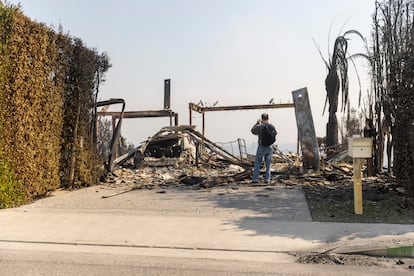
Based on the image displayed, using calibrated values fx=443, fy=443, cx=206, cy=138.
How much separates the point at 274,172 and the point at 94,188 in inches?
216

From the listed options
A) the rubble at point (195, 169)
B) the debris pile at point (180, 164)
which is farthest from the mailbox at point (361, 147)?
the debris pile at point (180, 164)

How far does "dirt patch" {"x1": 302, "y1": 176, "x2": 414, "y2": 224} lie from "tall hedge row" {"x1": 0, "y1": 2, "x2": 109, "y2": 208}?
18.9 ft

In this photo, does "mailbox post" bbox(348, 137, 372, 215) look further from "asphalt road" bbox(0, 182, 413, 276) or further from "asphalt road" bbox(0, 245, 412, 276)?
"asphalt road" bbox(0, 245, 412, 276)

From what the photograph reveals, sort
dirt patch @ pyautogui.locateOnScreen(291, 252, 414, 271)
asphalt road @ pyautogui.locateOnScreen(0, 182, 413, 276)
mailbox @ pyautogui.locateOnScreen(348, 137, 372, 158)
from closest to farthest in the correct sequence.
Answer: asphalt road @ pyautogui.locateOnScreen(0, 182, 413, 276)
dirt patch @ pyautogui.locateOnScreen(291, 252, 414, 271)
mailbox @ pyautogui.locateOnScreen(348, 137, 372, 158)

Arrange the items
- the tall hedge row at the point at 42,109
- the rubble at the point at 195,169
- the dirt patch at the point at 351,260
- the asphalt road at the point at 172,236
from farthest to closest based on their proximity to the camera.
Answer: the rubble at the point at 195,169, the tall hedge row at the point at 42,109, the dirt patch at the point at 351,260, the asphalt road at the point at 172,236

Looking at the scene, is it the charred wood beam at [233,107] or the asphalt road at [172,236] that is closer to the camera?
the asphalt road at [172,236]

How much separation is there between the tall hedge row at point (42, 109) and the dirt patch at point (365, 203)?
227 inches

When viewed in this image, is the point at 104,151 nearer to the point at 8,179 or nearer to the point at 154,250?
the point at 8,179

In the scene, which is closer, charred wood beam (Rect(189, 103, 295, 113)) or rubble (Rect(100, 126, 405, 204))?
rubble (Rect(100, 126, 405, 204))

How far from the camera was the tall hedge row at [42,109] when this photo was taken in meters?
8.52

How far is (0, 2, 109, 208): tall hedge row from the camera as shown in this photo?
8.52 m

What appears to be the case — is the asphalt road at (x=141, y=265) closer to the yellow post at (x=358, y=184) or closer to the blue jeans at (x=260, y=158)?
the yellow post at (x=358, y=184)

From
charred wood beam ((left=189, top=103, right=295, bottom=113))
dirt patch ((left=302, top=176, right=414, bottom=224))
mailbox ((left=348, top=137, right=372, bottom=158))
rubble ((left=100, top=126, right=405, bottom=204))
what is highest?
charred wood beam ((left=189, top=103, right=295, bottom=113))

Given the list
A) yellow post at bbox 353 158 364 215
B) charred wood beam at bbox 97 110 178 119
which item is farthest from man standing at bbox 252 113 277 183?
charred wood beam at bbox 97 110 178 119
